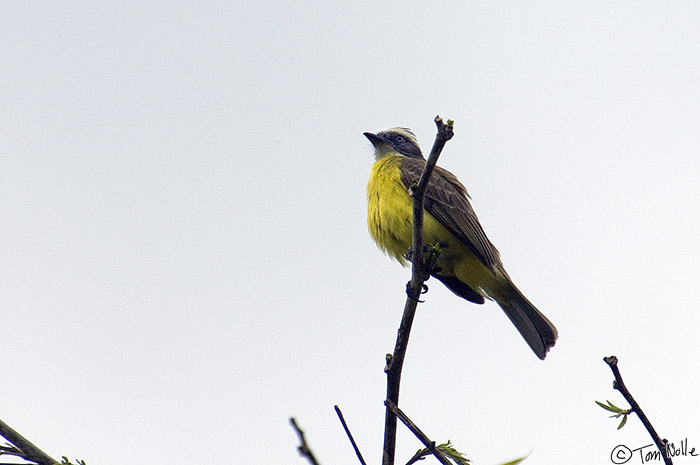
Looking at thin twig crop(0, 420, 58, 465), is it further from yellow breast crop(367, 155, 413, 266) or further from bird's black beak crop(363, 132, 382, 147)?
bird's black beak crop(363, 132, 382, 147)

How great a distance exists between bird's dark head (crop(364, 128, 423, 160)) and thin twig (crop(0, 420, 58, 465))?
7144 millimetres

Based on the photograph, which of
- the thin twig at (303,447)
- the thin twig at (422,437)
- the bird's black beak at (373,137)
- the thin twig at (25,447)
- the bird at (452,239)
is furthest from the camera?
the bird's black beak at (373,137)

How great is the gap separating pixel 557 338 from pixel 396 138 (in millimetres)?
3137

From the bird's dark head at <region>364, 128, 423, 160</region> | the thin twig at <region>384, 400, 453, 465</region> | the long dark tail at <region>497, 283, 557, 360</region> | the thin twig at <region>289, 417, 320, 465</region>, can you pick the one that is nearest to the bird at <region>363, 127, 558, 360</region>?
the long dark tail at <region>497, 283, 557, 360</region>

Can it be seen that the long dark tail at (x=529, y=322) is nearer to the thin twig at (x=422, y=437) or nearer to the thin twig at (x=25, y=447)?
the thin twig at (x=422, y=437)

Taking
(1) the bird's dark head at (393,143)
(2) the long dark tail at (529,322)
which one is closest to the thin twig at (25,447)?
(2) the long dark tail at (529,322)

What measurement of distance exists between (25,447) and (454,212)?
545 cm

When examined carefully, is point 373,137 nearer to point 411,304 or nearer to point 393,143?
point 393,143

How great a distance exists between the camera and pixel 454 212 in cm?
686

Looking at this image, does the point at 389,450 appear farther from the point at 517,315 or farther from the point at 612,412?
the point at 517,315

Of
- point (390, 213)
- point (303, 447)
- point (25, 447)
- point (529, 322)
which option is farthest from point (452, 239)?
point (303, 447)

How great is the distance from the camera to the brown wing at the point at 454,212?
265 inches

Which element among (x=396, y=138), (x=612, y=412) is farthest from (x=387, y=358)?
(x=396, y=138)

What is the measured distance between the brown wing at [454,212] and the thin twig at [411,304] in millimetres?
2939
